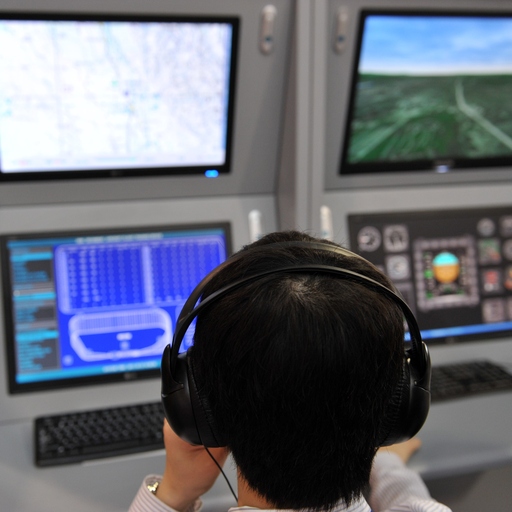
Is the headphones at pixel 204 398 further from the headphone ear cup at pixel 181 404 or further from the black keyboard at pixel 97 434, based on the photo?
the black keyboard at pixel 97 434

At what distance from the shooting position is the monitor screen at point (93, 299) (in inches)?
52.6

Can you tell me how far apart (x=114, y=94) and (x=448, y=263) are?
94 cm

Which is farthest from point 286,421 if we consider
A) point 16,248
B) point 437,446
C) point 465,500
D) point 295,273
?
point 465,500

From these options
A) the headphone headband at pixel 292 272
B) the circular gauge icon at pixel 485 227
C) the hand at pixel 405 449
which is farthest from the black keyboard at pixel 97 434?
the circular gauge icon at pixel 485 227

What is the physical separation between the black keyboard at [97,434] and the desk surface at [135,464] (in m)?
0.02

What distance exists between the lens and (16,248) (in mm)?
1350

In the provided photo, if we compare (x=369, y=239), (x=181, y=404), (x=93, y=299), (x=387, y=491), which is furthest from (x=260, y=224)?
(x=181, y=404)

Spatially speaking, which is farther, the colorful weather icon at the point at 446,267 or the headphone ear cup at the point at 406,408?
the colorful weather icon at the point at 446,267

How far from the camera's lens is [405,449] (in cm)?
116

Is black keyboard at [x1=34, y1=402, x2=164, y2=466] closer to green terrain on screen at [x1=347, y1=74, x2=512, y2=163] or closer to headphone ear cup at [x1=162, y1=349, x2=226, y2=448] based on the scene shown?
headphone ear cup at [x1=162, y1=349, x2=226, y2=448]

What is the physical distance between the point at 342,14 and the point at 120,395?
3.29 feet

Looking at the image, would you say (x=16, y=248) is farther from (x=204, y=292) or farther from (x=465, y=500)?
(x=465, y=500)

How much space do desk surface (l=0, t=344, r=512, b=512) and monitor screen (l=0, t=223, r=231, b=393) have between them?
0.16 meters

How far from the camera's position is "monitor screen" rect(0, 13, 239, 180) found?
1.26m
